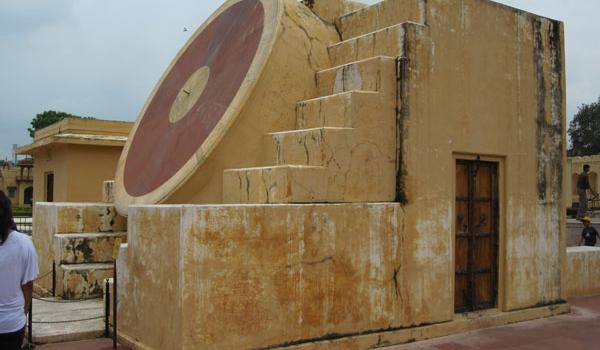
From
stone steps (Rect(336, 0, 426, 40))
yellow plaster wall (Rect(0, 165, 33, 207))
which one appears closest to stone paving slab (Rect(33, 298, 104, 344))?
stone steps (Rect(336, 0, 426, 40))

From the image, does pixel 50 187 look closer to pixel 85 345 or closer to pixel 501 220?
pixel 85 345

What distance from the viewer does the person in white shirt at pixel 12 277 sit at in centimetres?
331

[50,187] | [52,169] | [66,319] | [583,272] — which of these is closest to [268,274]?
[66,319]

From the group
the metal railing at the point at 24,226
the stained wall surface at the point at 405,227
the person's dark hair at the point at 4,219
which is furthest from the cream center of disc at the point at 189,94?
the metal railing at the point at 24,226

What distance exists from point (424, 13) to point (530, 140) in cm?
197

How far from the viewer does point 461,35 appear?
618 cm

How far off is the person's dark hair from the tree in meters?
40.8

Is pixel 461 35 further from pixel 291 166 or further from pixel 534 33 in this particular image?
pixel 291 166

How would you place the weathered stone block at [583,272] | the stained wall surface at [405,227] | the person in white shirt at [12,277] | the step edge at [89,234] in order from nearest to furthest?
1. the person in white shirt at [12,277]
2. the stained wall surface at [405,227]
3. the step edge at [89,234]
4. the weathered stone block at [583,272]

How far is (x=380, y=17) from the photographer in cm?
640

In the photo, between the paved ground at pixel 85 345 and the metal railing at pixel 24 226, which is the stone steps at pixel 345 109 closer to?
the paved ground at pixel 85 345

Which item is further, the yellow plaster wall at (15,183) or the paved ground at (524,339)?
the yellow plaster wall at (15,183)

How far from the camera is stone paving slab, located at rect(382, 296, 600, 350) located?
5.49 meters

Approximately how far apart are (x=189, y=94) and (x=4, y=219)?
4.09 metres
